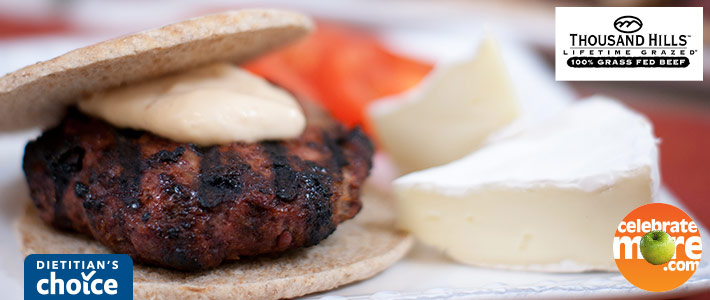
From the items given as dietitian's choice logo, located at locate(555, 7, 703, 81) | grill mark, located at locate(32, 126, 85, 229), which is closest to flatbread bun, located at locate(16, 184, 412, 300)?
grill mark, located at locate(32, 126, 85, 229)

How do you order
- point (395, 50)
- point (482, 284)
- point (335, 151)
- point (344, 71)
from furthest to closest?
point (395, 50) < point (344, 71) < point (335, 151) < point (482, 284)

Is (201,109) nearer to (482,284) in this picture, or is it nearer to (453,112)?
(482,284)

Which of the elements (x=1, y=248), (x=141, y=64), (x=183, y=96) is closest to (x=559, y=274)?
(x=183, y=96)

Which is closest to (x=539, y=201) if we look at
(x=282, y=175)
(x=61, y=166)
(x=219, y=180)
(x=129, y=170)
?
(x=282, y=175)

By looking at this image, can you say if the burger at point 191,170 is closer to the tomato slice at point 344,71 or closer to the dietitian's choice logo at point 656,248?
the dietitian's choice logo at point 656,248

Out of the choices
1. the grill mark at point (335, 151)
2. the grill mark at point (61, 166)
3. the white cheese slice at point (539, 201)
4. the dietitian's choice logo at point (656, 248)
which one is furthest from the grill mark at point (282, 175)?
the dietitian's choice logo at point (656, 248)

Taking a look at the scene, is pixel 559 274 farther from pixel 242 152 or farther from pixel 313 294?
pixel 242 152
